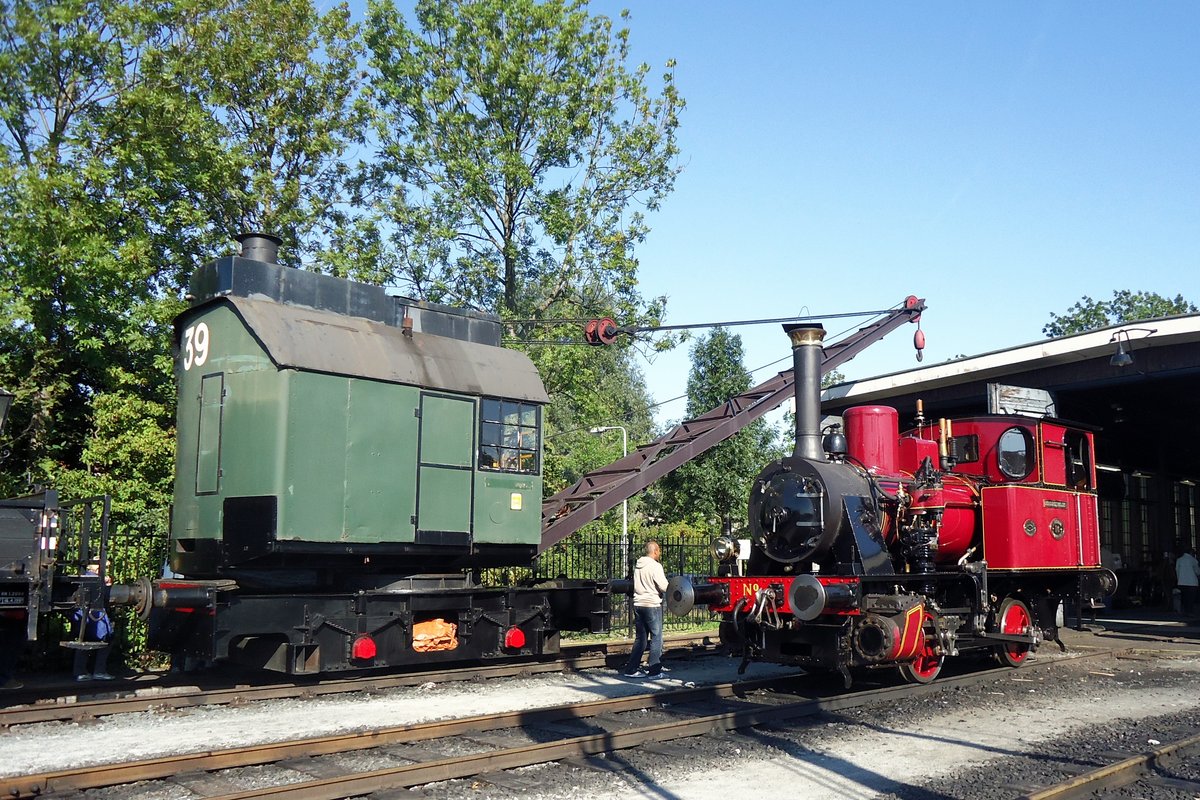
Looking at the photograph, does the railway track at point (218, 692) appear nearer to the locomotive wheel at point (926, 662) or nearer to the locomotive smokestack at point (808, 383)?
the locomotive wheel at point (926, 662)

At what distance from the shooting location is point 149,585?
28.8ft

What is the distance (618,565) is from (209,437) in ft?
→ 31.4

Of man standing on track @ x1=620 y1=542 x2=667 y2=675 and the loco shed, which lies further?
man standing on track @ x1=620 y1=542 x2=667 y2=675

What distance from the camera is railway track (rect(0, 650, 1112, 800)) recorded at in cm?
584

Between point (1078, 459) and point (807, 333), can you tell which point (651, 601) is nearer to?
point (807, 333)

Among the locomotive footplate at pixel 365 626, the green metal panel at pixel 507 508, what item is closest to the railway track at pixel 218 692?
the locomotive footplate at pixel 365 626

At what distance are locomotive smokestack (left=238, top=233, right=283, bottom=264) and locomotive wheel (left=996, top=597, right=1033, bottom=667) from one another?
9.28 m

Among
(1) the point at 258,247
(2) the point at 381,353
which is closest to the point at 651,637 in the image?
(2) the point at 381,353

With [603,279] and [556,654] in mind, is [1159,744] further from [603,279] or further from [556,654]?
[603,279]

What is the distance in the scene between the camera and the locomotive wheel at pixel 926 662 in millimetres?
9672

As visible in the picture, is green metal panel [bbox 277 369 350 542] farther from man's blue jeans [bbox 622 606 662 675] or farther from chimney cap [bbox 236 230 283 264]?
man's blue jeans [bbox 622 606 662 675]

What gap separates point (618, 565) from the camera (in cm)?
1802

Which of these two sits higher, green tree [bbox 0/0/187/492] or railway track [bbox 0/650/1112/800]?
green tree [bbox 0/0/187/492]

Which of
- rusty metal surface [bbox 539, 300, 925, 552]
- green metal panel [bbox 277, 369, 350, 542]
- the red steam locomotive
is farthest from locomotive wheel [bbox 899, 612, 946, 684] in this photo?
green metal panel [bbox 277, 369, 350, 542]
